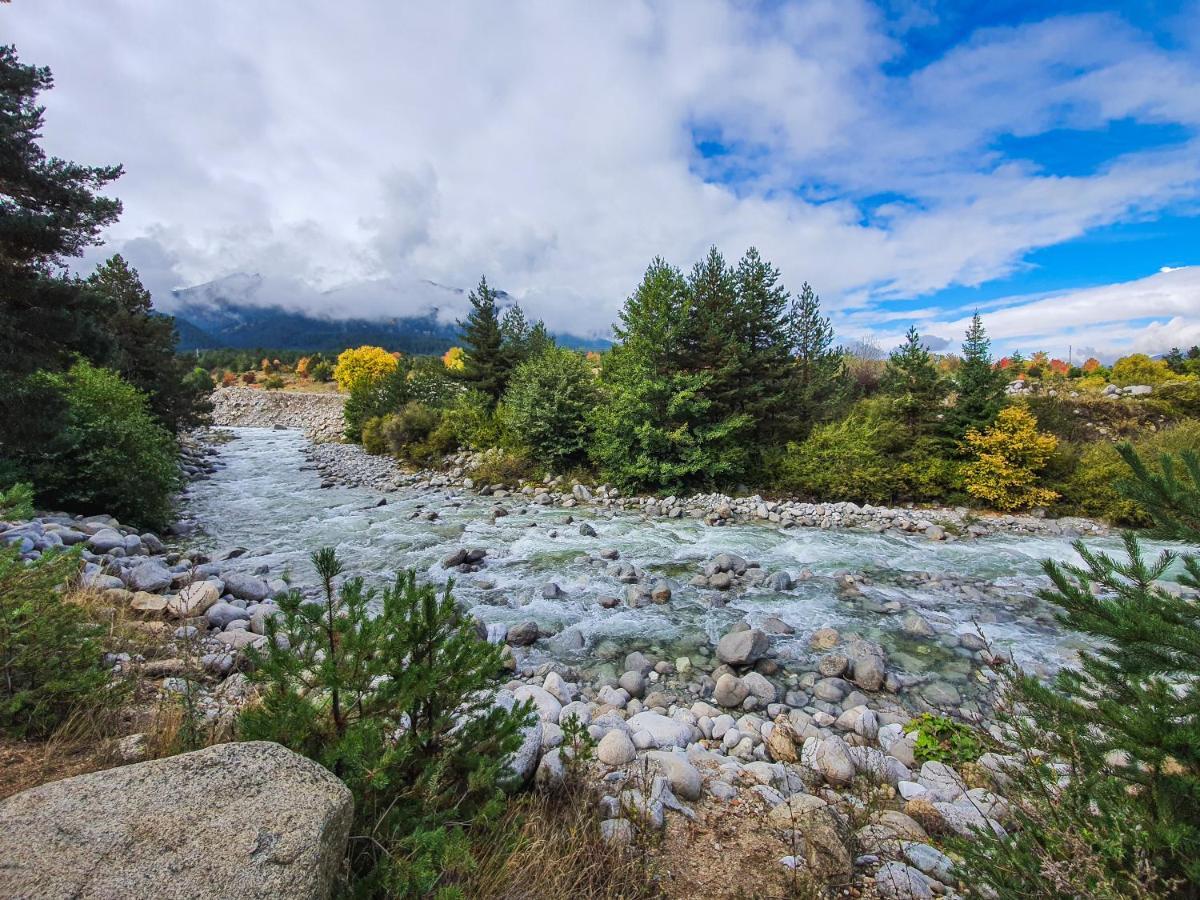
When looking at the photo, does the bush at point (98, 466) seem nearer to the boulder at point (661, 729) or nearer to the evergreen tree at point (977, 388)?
the boulder at point (661, 729)

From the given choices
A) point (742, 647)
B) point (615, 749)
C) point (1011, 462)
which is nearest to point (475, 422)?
point (742, 647)

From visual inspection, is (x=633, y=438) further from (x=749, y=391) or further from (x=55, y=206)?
(x=55, y=206)

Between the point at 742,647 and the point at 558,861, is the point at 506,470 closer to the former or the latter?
the point at 742,647

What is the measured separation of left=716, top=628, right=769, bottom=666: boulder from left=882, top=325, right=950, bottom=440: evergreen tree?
11070 mm

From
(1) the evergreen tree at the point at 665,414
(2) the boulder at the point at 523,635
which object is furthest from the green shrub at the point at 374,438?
(2) the boulder at the point at 523,635

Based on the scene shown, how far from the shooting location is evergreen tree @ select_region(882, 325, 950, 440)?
14656mm

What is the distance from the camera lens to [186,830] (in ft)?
5.97

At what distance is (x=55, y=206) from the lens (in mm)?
7215

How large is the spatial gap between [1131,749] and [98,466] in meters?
14.7

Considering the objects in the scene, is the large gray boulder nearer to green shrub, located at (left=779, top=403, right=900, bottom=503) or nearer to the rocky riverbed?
the rocky riverbed

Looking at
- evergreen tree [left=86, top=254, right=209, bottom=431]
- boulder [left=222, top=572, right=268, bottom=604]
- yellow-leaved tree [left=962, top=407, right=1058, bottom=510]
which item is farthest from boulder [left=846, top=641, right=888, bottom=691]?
evergreen tree [left=86, top=254, right=209, bottom=431]

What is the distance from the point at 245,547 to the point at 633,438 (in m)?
10.5

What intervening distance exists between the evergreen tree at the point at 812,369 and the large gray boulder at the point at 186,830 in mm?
17621

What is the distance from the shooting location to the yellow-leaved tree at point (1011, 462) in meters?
13.2
